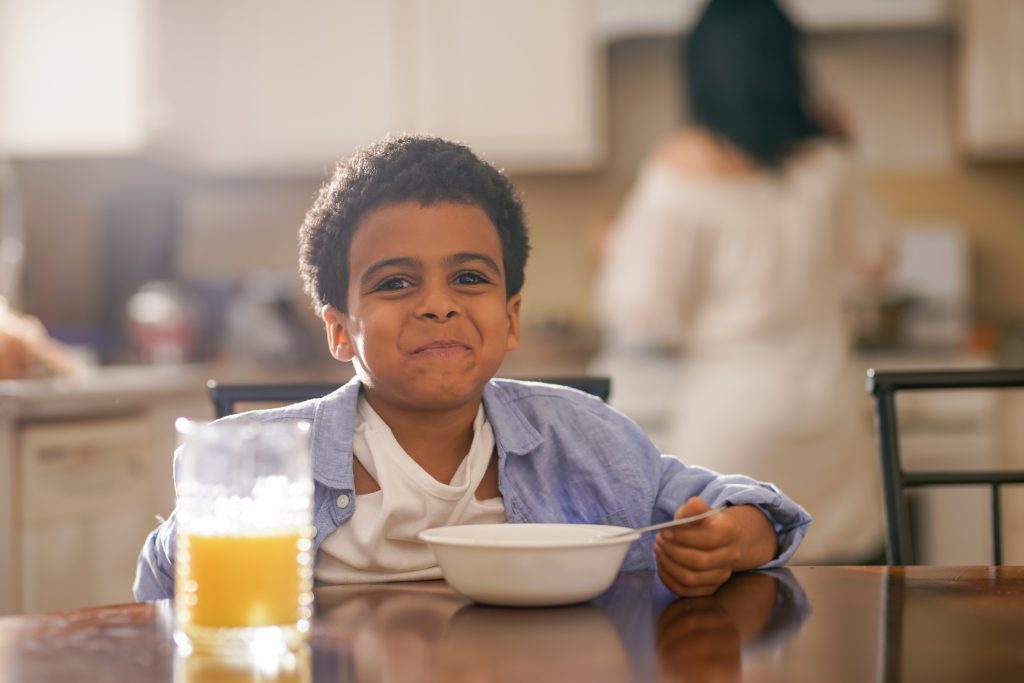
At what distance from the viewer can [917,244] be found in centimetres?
369

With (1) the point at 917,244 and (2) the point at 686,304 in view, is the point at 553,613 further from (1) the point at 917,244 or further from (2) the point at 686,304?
(1) the point at 917,244

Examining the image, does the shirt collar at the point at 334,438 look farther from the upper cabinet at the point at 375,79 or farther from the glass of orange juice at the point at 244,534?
the upper cabinet at the point at 375,79

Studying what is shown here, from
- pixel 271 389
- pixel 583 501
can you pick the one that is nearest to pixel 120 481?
pixel 271 389

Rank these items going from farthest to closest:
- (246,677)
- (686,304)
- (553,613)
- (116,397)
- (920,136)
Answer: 1. (920,136)
2. (686,304)
3. (116,397)
4. (553,613)
5. (246,677)

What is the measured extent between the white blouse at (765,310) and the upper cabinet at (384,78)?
3.47 feet

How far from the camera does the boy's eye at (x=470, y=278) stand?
1.05 metres

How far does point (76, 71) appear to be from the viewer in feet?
10.7

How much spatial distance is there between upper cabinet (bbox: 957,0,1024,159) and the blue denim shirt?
279cm

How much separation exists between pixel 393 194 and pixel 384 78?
2740 millimetres

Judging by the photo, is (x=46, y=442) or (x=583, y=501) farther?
(x=46, y=442)

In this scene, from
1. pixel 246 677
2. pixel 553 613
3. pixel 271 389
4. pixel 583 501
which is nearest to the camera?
pixel 246 677

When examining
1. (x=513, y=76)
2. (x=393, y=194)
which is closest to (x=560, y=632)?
(x=393, y=194)

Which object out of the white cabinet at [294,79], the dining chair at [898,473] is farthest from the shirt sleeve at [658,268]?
the dining chair at [898,473]

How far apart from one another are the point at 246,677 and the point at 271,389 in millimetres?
627
